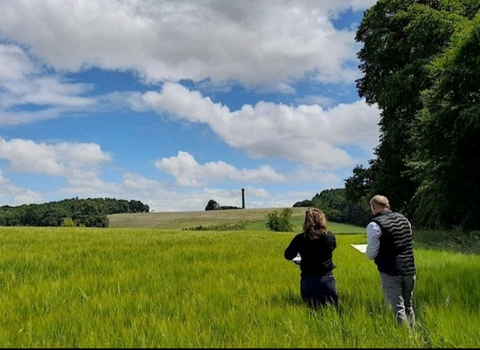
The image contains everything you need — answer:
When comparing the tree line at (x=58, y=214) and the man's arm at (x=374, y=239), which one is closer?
the man's arm at (x=374, y=239)

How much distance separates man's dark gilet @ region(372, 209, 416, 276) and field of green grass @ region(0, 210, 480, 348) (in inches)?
22.2

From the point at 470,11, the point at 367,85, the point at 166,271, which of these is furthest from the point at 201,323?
the point at 367,85

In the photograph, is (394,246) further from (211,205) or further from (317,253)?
(211,205)

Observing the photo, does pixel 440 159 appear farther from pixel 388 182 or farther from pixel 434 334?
pixel 434 334

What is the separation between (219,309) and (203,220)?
84.3 metres

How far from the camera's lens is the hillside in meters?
85.5

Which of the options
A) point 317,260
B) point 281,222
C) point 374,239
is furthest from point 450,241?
point 281,222

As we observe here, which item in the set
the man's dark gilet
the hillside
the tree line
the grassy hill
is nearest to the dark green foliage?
the grassy hill

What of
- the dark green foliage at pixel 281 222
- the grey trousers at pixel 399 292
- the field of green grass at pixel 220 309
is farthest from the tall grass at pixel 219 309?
the dark green foliage at pixel 281 222

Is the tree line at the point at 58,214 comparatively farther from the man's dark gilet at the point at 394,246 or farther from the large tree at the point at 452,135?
the man's dark gilet at the point at 394,246

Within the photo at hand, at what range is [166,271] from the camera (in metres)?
11.4

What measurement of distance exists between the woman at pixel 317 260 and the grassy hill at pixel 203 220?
6972 cm

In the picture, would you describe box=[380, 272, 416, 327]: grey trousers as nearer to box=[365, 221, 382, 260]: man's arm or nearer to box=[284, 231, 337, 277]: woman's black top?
box=[365, 221, 382, 260]: man's arm

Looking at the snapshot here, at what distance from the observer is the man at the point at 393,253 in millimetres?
6500
